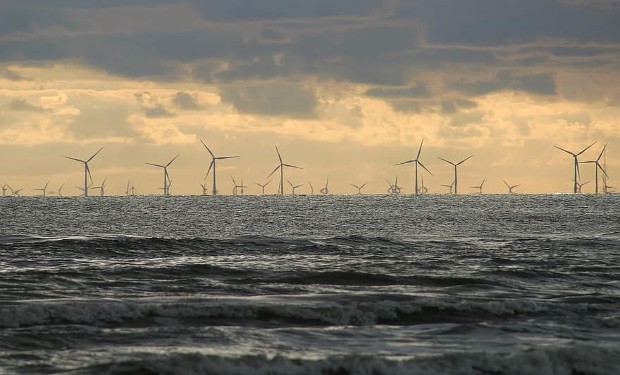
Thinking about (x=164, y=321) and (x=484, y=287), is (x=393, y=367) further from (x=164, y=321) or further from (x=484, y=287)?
(x=484, y=287)

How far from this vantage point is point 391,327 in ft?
84.3

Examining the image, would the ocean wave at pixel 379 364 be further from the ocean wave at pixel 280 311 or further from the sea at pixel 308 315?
the ocean wave at pixel 280 311

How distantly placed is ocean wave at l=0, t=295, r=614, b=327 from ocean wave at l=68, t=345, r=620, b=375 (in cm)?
526

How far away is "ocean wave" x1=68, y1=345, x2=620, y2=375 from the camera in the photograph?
19906 mm

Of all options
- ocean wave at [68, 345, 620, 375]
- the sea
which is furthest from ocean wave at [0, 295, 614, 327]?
ocean wave at [68, 345, 620, 375]

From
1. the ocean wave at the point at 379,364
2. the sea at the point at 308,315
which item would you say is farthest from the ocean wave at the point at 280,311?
the ocean wave at the point at 379,364

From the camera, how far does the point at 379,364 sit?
20266 millimetres

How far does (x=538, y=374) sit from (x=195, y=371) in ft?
23.4

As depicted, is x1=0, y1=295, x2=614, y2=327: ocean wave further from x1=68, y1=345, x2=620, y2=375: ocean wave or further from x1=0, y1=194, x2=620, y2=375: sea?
x1=68, y1=345, x2=620, y2=375: ocean wave

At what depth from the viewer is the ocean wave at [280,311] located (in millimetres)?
26219

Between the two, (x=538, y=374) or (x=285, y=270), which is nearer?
A: (x=538, y=374)

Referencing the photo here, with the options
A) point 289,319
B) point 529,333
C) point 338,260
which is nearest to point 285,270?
point 338,260

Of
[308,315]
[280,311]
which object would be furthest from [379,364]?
[280,311]

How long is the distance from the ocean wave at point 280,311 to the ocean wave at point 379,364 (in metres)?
5.26
